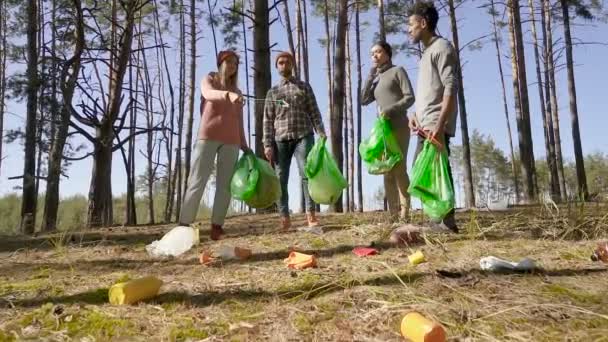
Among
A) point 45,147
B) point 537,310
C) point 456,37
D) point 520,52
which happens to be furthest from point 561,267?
point 45,147

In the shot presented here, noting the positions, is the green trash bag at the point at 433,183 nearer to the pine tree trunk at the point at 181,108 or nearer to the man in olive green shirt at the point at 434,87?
the man in olive green shirt at the point at 434,87

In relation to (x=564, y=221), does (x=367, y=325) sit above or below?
below

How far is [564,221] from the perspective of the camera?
12.3 feet

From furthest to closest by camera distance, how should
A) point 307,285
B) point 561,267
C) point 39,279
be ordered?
point 39,279, point 561,267, point 307,285

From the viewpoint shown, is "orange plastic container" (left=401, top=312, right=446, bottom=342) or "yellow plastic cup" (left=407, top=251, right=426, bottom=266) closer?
"orange plastic container" (left=401, top=312, right=446, bottom=342)

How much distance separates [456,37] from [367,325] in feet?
41.0

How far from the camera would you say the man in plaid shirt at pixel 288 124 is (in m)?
4.19

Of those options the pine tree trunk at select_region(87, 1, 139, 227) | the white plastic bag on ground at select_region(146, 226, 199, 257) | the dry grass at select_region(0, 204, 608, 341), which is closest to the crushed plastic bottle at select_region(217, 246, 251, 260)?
the dry grass at select_region(0, 204, 608, 341)

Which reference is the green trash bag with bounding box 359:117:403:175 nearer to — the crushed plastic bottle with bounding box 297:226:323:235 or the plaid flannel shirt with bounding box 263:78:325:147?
the plaid flannel shirt with bounding box 263:78:325:147

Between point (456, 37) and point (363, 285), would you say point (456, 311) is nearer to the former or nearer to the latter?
point (363, 285)

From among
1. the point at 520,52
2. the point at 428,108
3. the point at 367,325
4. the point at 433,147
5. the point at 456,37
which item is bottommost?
the point at 367,325

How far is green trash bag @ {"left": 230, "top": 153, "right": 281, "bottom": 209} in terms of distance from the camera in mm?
4070

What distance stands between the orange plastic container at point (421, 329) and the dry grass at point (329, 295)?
60 mm

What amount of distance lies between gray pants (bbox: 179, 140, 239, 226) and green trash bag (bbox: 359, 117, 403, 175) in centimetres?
112
